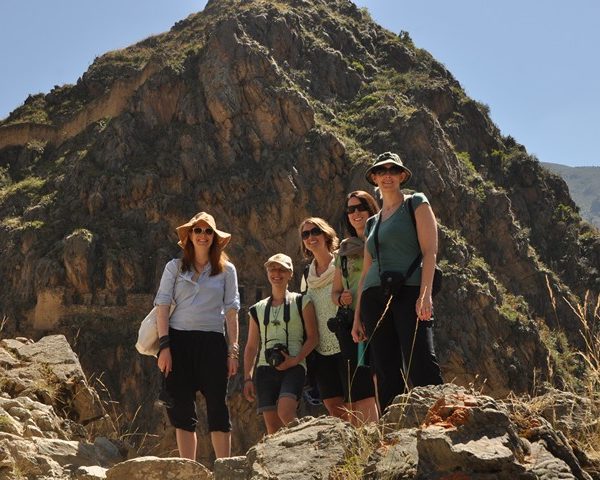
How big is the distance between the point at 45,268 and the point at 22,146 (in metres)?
15.1

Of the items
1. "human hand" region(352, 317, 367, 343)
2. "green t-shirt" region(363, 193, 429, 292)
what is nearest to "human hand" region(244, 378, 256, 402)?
"human hand" region(352, 317, 367, 343)

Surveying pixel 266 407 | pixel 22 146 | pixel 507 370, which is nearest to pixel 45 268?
pixel 22 146

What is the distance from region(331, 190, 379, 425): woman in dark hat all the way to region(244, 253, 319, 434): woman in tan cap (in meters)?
0.45

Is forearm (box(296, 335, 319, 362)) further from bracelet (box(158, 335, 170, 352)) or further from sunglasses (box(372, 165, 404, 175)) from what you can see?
sunglasses (box(372, 165, 404, 175))

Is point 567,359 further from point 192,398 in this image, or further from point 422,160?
point 192,398

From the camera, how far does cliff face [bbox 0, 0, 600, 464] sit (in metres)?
41.7

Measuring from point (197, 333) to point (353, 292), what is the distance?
4.18 ft

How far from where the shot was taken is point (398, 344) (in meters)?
5.93

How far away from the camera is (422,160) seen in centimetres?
4594

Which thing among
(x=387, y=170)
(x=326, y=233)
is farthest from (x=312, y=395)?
(x=387, y=170)

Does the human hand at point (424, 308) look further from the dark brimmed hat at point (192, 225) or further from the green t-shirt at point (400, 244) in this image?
the dark brimmed hat at point (192, 225)

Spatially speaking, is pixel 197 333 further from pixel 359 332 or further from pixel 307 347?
pixel 359 332

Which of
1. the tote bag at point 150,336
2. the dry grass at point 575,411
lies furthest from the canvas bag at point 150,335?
the dry grass at point 575,411

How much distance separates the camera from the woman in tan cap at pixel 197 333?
6594 millimetres
